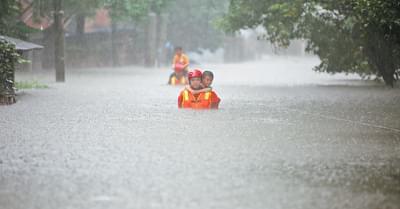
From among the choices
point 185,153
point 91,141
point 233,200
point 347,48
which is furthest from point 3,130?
point 347,48

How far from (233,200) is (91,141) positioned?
4901 millimetres

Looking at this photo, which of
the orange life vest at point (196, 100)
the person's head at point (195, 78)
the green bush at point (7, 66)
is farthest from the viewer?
the green bush at point (7, 66)

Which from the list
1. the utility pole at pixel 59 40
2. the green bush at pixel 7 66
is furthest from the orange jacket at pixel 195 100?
the utility pole at pixel 59 40

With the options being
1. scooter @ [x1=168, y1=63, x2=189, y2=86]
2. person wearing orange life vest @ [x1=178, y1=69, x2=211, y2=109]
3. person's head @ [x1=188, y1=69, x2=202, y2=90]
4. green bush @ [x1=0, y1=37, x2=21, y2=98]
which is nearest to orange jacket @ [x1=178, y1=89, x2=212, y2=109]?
person wearing orange life vest @ [x1=178, y1=69, x2=211, y2=109]

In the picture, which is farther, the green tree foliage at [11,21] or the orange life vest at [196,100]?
the green tree foliage at [11,21]

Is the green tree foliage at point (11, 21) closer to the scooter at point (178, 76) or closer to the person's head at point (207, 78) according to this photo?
the scooter at point (178, 76)

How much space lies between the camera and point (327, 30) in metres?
30.2

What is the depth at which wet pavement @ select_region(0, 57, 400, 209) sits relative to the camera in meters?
7.61

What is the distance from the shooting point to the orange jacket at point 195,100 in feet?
59.7

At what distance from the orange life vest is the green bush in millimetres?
4290

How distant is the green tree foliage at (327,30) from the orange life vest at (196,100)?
345 inches

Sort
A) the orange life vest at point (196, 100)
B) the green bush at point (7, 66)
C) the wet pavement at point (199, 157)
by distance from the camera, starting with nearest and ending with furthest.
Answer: the wet pavement at point (199, 157) → the orange life vest at point (196, 100) → the green bush at point (7, 66)

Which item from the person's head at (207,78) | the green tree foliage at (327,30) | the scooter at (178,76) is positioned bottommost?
the scooter at (178,76)

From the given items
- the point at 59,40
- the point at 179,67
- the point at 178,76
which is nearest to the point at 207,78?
the point at 179,67
